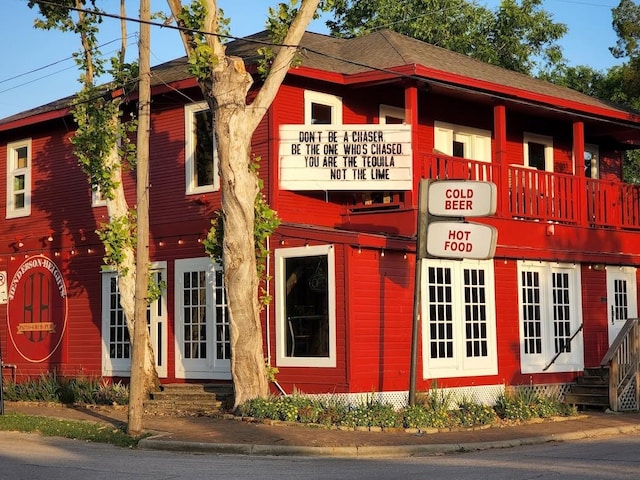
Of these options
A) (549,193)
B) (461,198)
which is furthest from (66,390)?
(549,193)

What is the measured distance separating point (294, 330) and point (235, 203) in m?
2.87

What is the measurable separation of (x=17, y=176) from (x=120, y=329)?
19.3 ft

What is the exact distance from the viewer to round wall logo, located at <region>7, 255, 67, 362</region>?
24.4 meters

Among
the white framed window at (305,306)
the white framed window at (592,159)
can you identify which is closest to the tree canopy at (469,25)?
the white framed window at (592,159)

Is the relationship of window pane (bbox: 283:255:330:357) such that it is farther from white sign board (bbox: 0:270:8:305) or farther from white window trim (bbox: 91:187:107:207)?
white sign board (bbox: 0:270:8:305)

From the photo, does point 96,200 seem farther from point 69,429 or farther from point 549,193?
point 549,193

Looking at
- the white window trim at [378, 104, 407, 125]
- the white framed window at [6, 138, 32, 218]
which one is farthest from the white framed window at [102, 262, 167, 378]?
the white window trim at [378, 104, 407, 125]

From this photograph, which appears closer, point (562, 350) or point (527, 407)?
point (527, 407)

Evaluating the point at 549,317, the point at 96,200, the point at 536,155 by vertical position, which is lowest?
the point at 549,317

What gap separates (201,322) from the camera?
2111 centimetres

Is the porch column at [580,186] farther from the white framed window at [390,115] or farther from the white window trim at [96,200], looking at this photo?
the white window trim at [96,200]

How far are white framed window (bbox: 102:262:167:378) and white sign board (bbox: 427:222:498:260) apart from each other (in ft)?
23.1

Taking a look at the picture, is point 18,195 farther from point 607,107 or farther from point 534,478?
point 534,478

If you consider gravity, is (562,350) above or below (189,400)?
above
